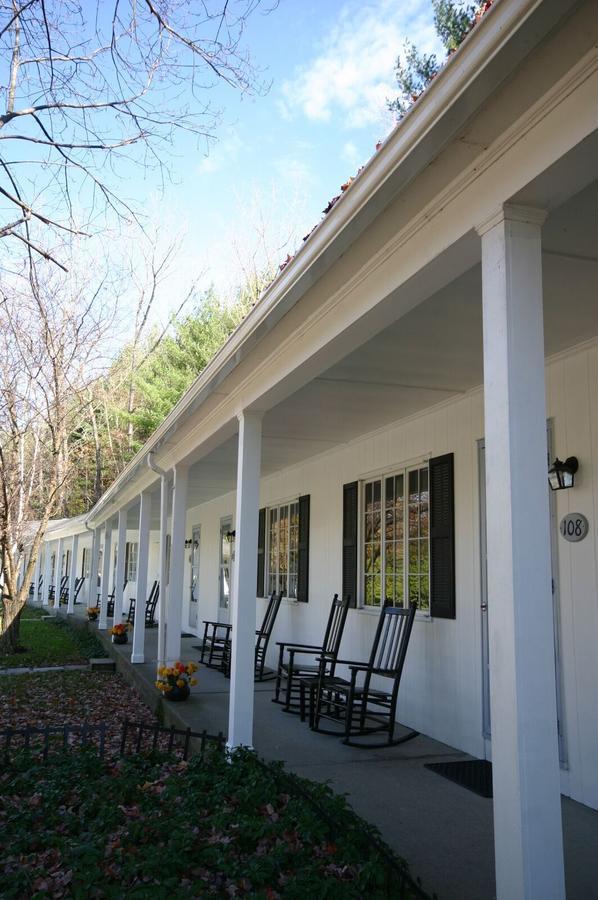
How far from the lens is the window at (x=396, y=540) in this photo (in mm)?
5809

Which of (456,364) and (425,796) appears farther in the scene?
(456,364)

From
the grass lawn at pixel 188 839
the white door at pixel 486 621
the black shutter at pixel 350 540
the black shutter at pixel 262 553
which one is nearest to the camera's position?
the grass lawn at pixel 188 839

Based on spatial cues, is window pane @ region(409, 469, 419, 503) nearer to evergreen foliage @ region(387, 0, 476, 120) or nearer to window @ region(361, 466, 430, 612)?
window @ region(361, 466, 430, 612)

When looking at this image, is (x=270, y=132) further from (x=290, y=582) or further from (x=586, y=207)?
(x=290, y=582)

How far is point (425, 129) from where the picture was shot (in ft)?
7.00

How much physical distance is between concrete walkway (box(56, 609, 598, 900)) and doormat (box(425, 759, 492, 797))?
0.07 meters

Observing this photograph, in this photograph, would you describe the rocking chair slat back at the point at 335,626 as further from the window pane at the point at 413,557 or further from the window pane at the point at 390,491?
the window pane at the point at 390,491

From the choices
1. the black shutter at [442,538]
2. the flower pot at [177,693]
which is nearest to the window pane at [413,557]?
the black shutter at [442,538]

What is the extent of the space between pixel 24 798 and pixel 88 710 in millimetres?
3479

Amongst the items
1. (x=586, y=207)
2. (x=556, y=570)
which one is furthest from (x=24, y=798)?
(x=586, y=207)

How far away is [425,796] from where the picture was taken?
3.92m

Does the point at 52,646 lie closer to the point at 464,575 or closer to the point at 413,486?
the point at 413,486

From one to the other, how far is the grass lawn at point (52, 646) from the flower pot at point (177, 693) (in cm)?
498

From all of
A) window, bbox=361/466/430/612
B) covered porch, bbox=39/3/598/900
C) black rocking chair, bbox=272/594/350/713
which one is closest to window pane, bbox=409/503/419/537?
window, bbox=361/466/430/612
